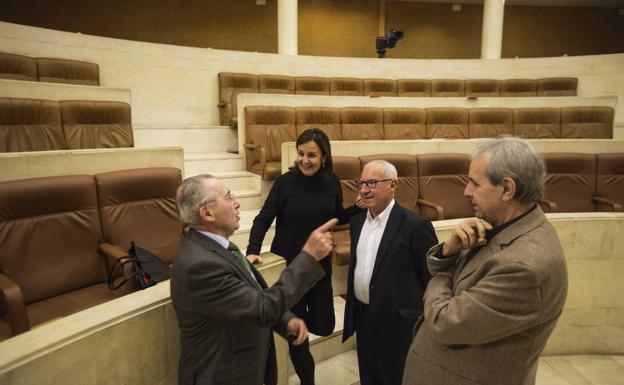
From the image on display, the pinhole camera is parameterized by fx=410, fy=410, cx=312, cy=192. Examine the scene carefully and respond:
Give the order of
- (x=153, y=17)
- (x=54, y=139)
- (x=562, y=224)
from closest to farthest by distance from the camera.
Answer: (x=562, y=224)
(x=54, y=139)
(x=153, y=17)

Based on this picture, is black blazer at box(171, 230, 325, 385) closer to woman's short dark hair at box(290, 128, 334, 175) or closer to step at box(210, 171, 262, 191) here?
woman's short dark hair at box(290, 128, 334, 175)

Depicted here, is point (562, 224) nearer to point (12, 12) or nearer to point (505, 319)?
point (505, 319)

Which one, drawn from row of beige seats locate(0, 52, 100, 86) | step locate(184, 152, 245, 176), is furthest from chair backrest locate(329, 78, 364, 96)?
row of beige seats locate(0, 52, 100, 86)

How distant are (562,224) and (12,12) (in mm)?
5614

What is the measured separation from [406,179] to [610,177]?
1216 mm

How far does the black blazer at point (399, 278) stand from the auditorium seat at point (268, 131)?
1.69m

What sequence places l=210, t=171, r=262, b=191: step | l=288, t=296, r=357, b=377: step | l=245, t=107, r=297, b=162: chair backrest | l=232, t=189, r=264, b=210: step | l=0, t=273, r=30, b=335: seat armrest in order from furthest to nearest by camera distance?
l=245, t=107, r=297, b=162: chair backrest → l=210, t=171, r=262, b=191: step → l=232, t=189, r=264, b=210: step → l=288, t=296, r=357, b=377: step → l=0, t=273, r=30, b=335: seat armrest

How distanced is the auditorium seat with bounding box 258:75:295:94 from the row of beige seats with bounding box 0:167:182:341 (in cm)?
237

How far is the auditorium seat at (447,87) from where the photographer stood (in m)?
4.19

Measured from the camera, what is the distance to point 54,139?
2.05m

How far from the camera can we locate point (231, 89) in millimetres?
3580

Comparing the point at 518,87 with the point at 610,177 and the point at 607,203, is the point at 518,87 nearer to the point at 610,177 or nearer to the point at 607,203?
the point at 610,177

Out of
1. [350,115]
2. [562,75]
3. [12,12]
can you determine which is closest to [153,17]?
[12,12]

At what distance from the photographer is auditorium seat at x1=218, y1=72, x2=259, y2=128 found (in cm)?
342
